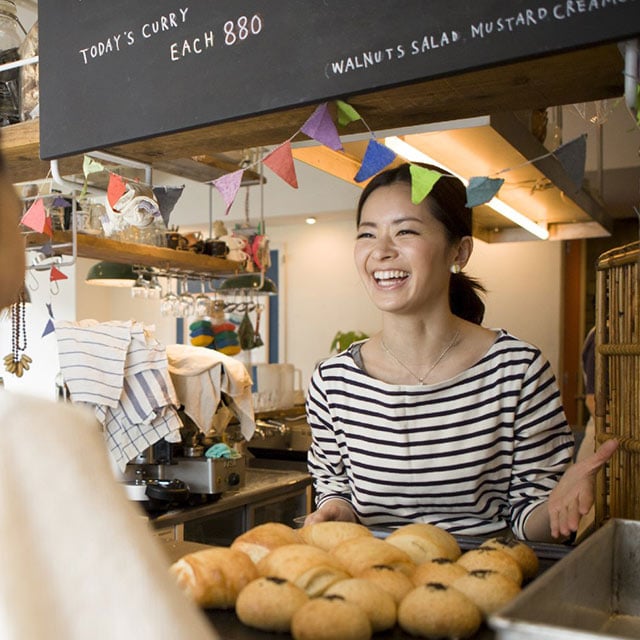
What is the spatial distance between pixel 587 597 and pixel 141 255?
9.79 feet

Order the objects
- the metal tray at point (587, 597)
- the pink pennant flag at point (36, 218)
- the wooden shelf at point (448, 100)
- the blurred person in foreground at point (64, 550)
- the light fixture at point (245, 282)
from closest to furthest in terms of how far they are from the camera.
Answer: the blurred person in foreground at point (64, 550)
the metal tray at point (587, 597)
the wooden shelf at point (448, 100)
the pink pennant flag at point (36, 218)
the light fixture at point (245, 282)

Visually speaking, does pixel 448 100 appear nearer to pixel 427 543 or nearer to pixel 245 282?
pixel 427 543

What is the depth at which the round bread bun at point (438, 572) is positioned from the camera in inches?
38.0

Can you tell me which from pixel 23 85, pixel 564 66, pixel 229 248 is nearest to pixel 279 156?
pixel 564 66

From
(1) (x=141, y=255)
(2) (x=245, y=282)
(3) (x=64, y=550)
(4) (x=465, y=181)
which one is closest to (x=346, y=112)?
(3) (x=64, y=550)

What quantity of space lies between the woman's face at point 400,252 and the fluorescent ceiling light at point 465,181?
1.70 ft

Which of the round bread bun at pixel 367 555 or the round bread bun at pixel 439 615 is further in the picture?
the round bread bun at pixel 367 555

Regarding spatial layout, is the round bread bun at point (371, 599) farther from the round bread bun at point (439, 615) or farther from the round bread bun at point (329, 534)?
the round bread bun at point (329, 534)

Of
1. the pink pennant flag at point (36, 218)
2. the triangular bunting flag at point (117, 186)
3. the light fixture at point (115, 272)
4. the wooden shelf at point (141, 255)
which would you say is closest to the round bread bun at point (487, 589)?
the triangular bunting flag at point (117, 186)

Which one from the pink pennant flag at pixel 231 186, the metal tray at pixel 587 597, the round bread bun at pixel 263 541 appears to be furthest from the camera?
the pink pennant flag at pixel 231 186

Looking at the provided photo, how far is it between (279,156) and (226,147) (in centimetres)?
13

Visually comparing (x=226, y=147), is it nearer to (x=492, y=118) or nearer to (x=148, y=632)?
(x=492, y=118)

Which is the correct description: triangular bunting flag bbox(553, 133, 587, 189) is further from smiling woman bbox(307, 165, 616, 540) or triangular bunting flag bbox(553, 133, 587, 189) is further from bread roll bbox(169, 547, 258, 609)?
bread roll bbox(169, 547, 258, 609)

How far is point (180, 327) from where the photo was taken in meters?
8.24
